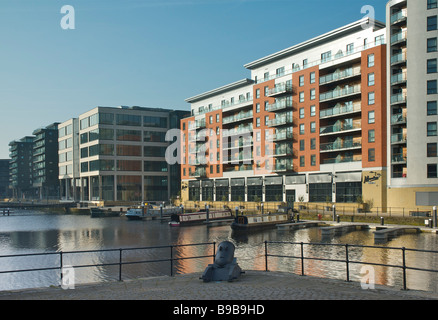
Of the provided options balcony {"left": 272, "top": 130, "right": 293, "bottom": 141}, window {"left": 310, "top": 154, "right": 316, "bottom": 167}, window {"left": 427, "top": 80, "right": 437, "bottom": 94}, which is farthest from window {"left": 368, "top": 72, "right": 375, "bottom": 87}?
balcony {"left": 272, "top": 130, "right": 293, "bottom": 141}

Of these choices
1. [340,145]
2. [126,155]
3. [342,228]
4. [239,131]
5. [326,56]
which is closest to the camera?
[342,228]

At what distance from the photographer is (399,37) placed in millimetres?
55344

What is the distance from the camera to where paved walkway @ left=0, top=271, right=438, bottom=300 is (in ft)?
39.3

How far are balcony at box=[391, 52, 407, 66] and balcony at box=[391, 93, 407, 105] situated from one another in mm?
4301

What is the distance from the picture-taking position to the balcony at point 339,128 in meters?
61.4

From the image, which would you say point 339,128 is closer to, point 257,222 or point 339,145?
point 339,145

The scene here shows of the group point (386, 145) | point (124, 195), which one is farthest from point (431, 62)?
point (124, 195)

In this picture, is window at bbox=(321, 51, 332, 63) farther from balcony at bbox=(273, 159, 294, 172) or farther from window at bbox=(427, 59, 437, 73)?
balcony at bbox=(273, 159, 294, 172)

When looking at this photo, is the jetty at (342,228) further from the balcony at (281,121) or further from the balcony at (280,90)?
the balcony at (280,90)

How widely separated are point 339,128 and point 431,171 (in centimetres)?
1527

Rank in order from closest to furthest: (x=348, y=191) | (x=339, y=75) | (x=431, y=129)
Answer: (x=431, y=129), (x=348, y=191), (x=339, y=75)

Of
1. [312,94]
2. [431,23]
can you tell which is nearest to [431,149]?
Result: [431,23]

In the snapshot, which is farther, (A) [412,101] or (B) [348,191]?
(B) [348,191]

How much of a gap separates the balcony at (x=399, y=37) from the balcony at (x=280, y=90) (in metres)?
19.6
